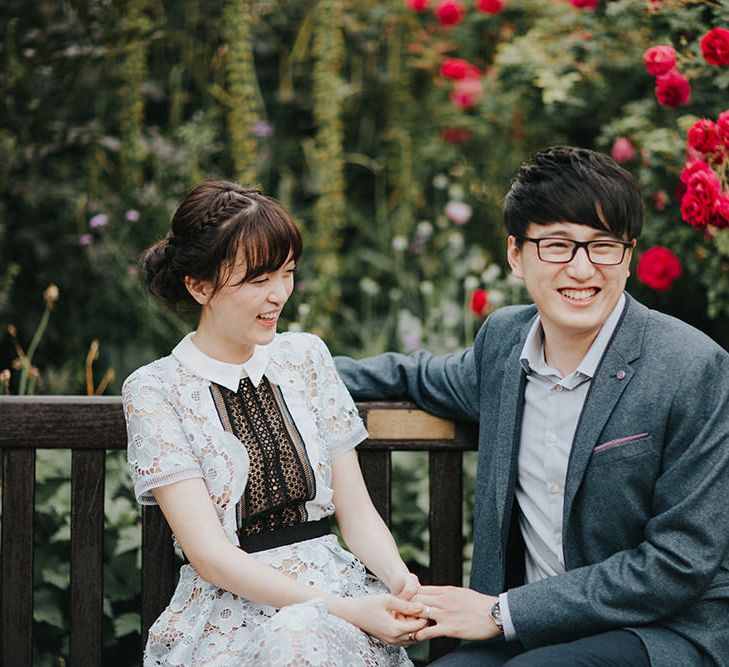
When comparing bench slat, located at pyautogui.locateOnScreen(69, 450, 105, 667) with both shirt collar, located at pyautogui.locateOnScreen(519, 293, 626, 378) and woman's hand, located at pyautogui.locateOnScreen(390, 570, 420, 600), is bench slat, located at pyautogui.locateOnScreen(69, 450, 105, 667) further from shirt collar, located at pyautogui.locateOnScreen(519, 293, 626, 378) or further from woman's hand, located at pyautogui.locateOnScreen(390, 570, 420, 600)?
shirt collar, located at pyautogui.locateOnScreen(519, 293, 626, 378)

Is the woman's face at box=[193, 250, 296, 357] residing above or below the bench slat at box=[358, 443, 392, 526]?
above

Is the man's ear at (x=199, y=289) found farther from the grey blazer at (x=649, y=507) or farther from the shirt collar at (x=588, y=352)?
the grey blazer at (x=649, y=507)

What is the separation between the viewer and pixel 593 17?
3975mm

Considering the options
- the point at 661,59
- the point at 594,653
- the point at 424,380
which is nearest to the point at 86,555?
the point at 424,380

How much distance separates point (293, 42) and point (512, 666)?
3.87 m

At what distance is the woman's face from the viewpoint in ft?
7.52

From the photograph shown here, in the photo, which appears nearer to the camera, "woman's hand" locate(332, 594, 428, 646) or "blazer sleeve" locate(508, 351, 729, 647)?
"blazer sleeve" locate(508, 351, 729, 647)

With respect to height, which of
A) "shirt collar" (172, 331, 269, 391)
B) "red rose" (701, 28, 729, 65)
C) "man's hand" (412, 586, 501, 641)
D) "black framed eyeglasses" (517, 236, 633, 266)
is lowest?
"man's hand" (412, 586, 501, 641)

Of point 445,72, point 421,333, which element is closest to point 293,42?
point 445,72

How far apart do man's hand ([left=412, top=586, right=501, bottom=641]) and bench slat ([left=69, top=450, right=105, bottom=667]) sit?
0.83 metres

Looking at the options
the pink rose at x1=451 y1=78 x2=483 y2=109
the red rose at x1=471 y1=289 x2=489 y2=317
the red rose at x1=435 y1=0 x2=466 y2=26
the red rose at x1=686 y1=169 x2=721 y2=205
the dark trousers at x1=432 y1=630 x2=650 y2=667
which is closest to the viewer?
the dark trousers at x1=432 y1=630 x2=650 y2=667

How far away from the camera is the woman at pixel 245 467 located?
2230 millimetres

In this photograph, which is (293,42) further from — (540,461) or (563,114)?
(540,461)

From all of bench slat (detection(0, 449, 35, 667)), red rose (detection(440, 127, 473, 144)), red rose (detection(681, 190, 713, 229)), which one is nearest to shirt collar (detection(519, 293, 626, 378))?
red rose (detection(681, 190, 713, 229))
